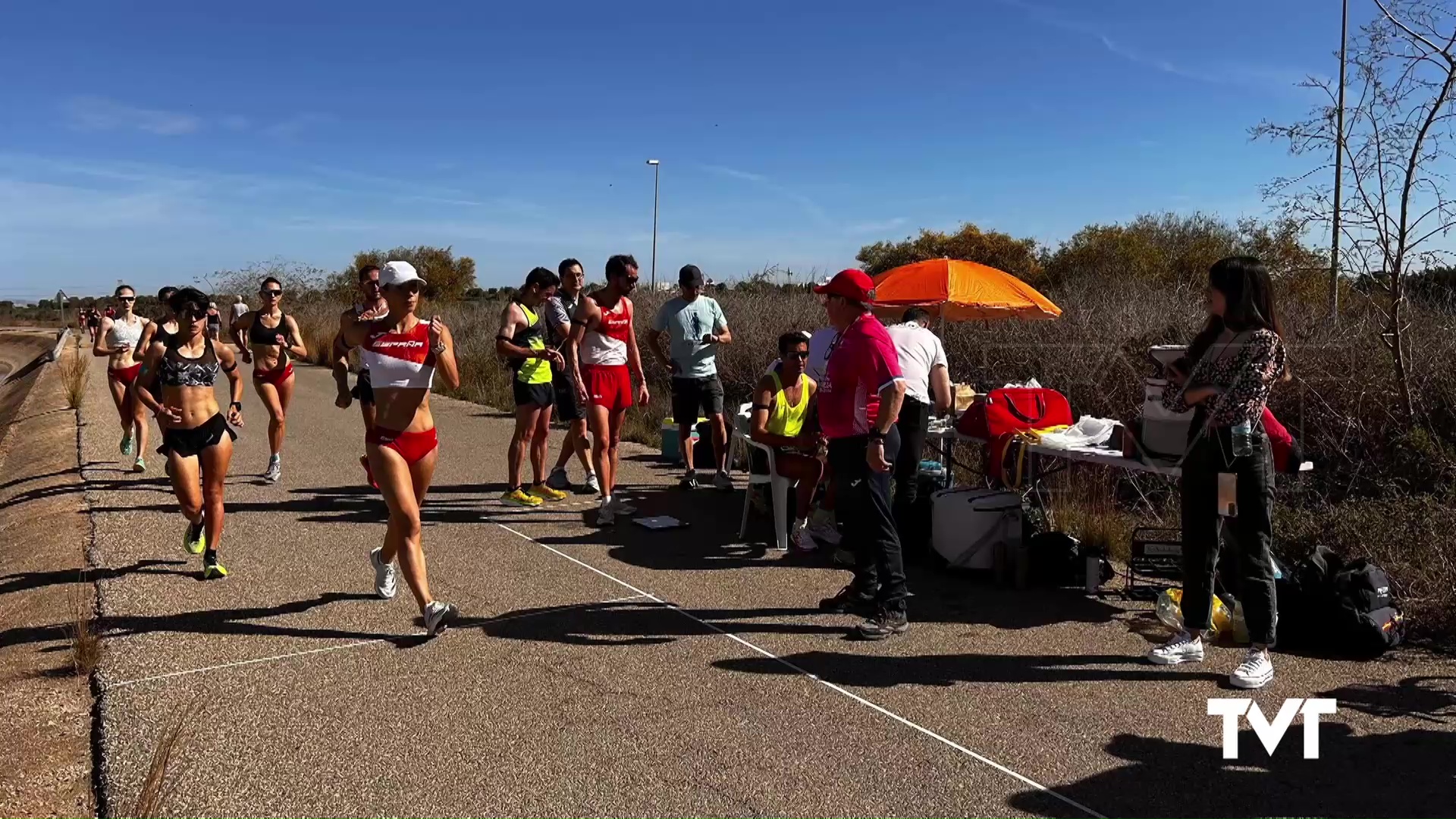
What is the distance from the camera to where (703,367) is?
9.37 meters

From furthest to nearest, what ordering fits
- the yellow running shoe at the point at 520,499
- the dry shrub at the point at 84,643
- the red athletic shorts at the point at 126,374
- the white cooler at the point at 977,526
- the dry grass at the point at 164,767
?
1. the red athletic shorts at the point at 126,374
2. the yellow running shoe at the point at 520,499
3. the white cooler at the point at 977,526
4. the dry shrub at the point at 84,643
5. the dry grass at the point at 164,767

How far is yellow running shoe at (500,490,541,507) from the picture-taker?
8633 millimetres

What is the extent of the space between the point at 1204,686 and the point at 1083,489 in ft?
12.1

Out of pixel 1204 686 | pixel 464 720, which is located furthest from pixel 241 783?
pixel 1204 686

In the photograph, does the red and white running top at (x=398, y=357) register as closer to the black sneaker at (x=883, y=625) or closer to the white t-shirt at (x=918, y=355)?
the black sneaker at (x=883, y=625)

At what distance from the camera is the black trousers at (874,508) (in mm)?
5402

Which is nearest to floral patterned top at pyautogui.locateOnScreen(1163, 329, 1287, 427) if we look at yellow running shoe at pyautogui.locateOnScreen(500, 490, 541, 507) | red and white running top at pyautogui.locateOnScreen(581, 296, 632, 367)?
red and white running top at pyautogui.locateOnScreen(581, 296, 632, 367)

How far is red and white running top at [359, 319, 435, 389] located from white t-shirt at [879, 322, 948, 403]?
281cm

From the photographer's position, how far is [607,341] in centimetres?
804

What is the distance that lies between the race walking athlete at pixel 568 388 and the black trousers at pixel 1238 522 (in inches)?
181

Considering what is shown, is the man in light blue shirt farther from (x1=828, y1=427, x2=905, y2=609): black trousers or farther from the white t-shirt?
(x1=828, y1=427, x2=905, y2=609): black trousers

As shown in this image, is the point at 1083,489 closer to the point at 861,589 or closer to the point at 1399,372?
the point at 1399,372

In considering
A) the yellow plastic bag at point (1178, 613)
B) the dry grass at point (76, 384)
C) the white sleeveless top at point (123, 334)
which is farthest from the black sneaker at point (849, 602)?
the dry grass at point (76, 384)

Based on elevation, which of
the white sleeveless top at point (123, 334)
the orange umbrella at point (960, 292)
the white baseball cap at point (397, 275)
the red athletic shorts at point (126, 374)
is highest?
the orange umbrella at point (960, 292)
